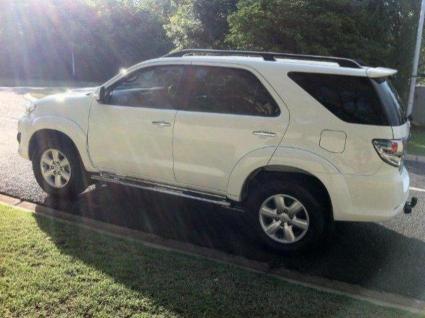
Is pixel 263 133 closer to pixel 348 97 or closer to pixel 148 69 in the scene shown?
pixel 348 97

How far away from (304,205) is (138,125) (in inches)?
78.3

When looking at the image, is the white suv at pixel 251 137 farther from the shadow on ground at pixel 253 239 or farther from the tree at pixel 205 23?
the tree at pixel 205 23

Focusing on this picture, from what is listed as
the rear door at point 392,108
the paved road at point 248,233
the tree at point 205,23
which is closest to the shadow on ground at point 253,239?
the paved road at point 248,233

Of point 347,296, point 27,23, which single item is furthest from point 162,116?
point 27,23

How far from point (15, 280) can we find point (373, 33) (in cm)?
1359

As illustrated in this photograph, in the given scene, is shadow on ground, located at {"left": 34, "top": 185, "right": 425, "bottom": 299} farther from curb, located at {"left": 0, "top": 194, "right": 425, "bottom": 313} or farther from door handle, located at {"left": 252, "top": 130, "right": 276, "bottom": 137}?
door handle, located at {"left": 252, "top": 130, "right": 276, "bottom": 137}

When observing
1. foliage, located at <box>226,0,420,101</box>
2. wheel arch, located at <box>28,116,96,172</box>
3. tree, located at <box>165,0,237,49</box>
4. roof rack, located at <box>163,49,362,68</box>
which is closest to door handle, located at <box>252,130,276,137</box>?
roof rack, located at <box>163,49,362,68</box>

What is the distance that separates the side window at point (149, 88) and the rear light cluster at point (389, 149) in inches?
83.3

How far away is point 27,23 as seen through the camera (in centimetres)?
3169

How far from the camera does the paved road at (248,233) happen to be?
4375 mm

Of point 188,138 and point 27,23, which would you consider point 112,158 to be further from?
point 27,23

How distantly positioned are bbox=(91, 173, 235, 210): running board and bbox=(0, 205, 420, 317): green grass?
84 cm

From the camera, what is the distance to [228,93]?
4.88 m

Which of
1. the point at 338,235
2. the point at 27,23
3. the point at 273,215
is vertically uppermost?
the point at 27,23
